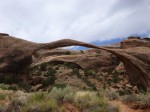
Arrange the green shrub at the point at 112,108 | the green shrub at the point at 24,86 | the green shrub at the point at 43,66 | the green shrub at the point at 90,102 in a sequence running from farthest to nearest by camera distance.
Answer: the green shrub at the point at 43,66 < the green shrub at the point at 24,86 < the green shrub at the point at 112,108 < the green shrub at the point at 90,102

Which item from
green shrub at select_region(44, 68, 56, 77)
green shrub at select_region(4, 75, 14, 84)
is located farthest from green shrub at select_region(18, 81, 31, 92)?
green shrub at select_region(44, 68, 56, 77)

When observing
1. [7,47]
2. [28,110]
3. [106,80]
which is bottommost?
[106,80]

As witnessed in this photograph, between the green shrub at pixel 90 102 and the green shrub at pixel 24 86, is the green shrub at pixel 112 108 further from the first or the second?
the green shrub at pixel 24 86

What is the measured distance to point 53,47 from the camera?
935 inches

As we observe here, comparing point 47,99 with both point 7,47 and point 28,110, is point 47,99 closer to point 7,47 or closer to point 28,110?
point 28,110

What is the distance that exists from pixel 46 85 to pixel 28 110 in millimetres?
16034

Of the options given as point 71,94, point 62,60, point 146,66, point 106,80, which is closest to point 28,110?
point 71,94

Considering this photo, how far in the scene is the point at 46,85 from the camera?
30.5m

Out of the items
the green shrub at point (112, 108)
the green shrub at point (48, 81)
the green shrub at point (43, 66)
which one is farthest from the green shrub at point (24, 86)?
the green shrub at point (112, 108)

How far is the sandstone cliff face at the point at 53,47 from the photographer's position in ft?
75.8

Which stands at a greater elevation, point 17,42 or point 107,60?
point 17,42

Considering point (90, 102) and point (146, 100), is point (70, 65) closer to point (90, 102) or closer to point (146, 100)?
point (146, 100)

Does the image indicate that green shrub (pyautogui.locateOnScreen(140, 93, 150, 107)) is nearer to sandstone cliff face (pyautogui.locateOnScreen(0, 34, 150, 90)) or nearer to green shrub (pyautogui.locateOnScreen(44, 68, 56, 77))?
sandstone cliff face (pyautogui.locateOnScreen(0, 34, 150, 90))

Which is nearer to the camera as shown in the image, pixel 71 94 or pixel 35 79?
pixel 71 94
